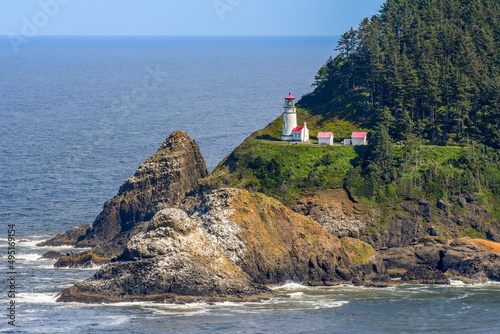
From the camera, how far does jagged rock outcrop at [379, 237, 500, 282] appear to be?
331 feet

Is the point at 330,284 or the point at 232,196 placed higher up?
the point at 232,196

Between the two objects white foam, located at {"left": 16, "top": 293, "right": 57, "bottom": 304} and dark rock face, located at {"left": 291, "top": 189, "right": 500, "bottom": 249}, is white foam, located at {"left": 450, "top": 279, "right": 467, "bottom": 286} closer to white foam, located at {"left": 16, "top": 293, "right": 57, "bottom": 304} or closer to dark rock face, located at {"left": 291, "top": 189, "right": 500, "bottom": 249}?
dark rock face, located at {"left": 291, "top": 189, "right": 500, "bottom": 249}

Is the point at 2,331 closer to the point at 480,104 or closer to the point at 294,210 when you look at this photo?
the point at 294,210

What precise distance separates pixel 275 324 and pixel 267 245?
15.5 meters

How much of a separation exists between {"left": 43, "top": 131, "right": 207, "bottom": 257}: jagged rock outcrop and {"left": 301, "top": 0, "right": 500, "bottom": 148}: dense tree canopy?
963 inches

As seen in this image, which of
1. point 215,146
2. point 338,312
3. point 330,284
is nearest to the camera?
point 338,312

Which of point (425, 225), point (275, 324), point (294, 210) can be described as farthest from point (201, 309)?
point (425, 225)

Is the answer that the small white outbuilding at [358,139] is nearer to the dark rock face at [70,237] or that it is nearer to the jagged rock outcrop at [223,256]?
the jagged rock outcrop at [223,256]

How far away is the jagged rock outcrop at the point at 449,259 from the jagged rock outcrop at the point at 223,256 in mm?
3211

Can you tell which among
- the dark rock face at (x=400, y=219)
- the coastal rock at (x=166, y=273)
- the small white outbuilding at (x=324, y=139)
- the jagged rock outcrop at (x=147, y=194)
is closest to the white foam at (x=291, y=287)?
the coastal rock at (x=166, y=273)

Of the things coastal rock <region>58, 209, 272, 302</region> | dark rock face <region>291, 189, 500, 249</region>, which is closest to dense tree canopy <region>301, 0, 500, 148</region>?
dark rock face <region>291, 189, 500, 249</region>

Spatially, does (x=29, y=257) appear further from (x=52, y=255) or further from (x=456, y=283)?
(x=456, y=283)

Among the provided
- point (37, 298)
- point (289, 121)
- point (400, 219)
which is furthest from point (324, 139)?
point (37, 298)

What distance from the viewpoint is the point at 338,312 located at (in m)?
89.9
